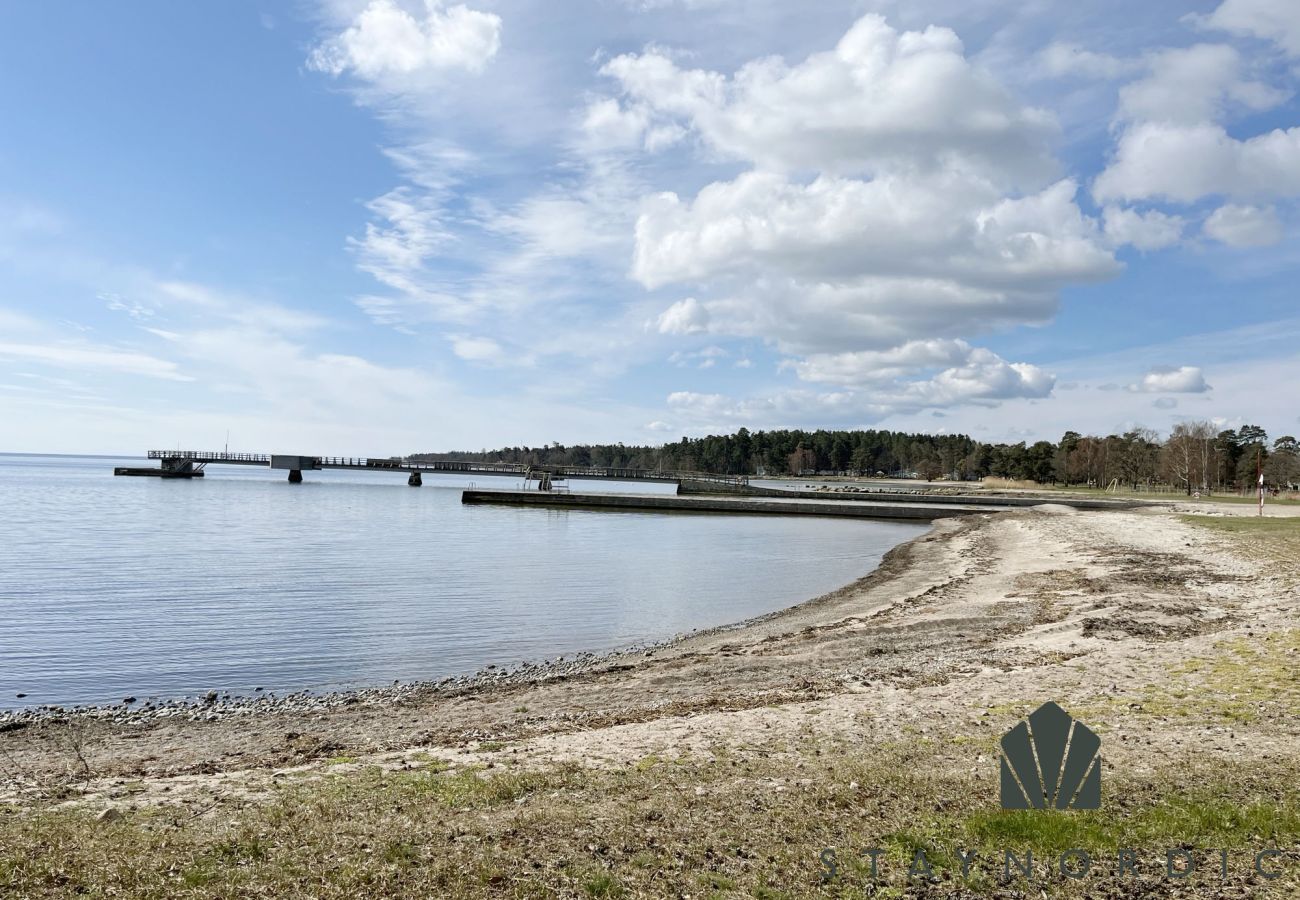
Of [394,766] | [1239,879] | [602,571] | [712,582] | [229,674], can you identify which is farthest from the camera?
[602,571]

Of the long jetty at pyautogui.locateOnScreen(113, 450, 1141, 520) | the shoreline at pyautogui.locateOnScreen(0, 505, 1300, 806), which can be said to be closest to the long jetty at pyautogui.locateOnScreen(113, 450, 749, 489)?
the long jetty at pyautogui.locateOnScreen(113, 450, 1141, 520)

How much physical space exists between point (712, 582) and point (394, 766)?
28.0 meters

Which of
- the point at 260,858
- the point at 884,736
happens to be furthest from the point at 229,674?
the point at 884,736

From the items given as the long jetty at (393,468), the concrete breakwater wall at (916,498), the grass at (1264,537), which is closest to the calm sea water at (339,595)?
the grass at (1264,537)

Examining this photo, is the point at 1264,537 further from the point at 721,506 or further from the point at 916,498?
the point at 916,498

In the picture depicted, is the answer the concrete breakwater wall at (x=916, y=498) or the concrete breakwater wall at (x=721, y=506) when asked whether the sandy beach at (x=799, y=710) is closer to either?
the concrete breakwater wall at (x=916, y=498)

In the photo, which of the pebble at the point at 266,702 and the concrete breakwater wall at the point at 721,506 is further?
the concrete breakwater wall at the point at 721,506

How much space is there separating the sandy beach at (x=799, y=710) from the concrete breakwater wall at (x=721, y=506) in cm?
6796

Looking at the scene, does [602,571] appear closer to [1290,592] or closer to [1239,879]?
[1290,592]

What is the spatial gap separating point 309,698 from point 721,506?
86865 mm

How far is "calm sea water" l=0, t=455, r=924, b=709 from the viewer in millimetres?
19656

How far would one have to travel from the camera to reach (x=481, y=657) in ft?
68.8

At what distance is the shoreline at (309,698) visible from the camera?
15.2 metres

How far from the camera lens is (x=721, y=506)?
102 metres
